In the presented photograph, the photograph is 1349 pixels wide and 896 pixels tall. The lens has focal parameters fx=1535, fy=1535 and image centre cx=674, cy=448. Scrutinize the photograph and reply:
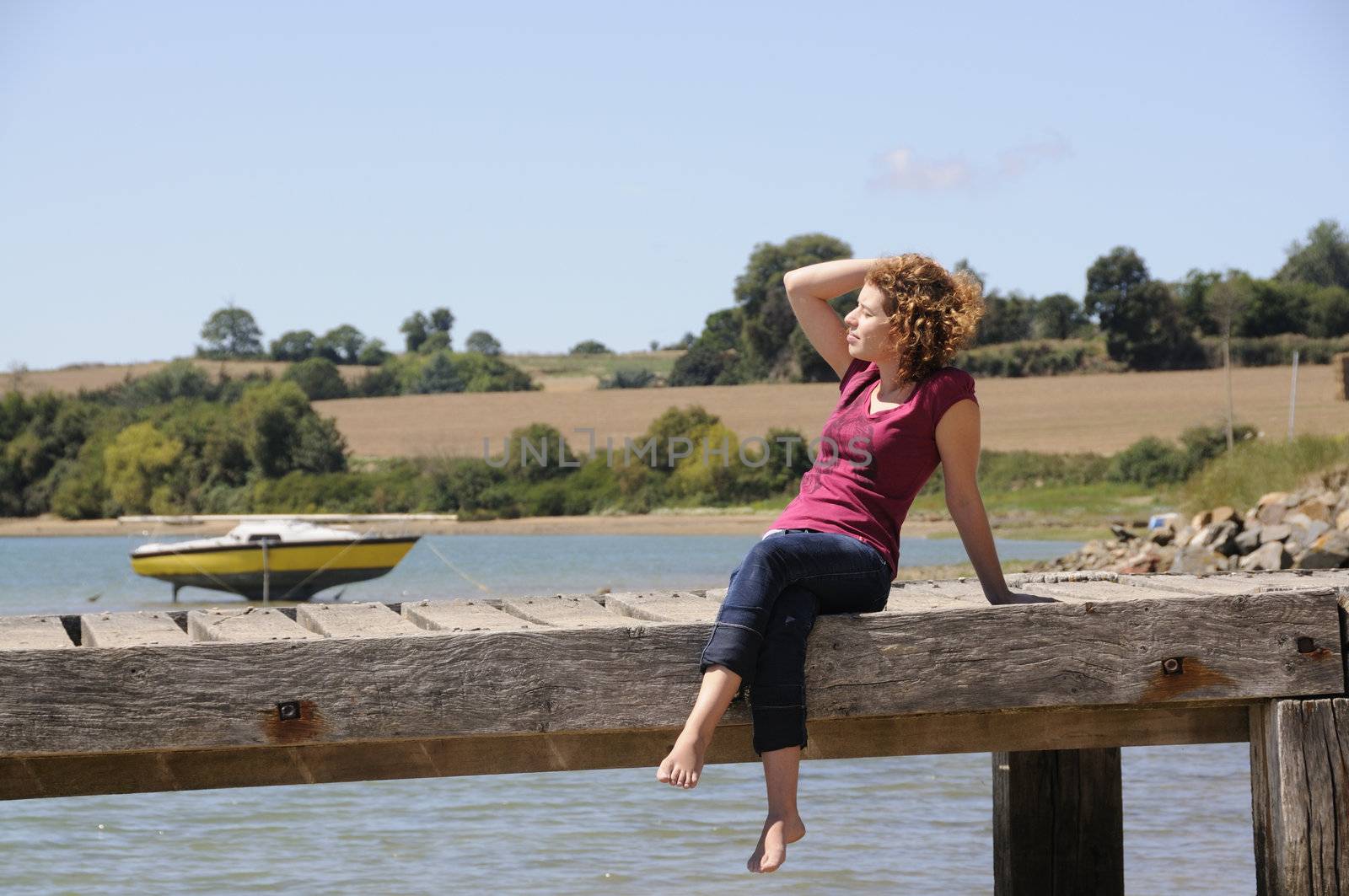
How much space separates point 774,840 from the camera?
3.34 m

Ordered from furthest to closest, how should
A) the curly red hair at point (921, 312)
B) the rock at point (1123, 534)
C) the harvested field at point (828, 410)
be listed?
the harvested field at point (828, 410)
the rock at point (1123, 534)
the curly red hair at point (921, 312)

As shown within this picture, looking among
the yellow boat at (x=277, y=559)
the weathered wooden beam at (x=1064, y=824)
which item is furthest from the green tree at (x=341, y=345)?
the weathered wooden beam at (x=1064, y=824)

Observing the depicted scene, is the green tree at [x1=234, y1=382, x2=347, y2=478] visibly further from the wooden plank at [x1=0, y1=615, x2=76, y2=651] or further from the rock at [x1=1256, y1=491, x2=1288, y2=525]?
the wooden plank at [x1=0, y1=615, x2=76, y2=651]

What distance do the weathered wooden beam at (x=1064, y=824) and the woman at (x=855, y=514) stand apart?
1272 millimetres

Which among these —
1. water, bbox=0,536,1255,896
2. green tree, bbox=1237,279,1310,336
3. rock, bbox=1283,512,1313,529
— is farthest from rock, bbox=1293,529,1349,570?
green tree, bbox=1237,279,1310,336

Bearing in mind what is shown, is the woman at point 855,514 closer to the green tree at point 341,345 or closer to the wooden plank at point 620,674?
the wooden plank at point 620,674

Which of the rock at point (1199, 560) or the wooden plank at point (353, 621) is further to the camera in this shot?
the rock at point (1199, 560)

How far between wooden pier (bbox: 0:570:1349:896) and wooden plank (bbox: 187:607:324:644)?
0.01 m

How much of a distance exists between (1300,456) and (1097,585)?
19.2 metres

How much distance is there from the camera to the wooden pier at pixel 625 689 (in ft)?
10.4

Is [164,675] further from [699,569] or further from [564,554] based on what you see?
[564,554]

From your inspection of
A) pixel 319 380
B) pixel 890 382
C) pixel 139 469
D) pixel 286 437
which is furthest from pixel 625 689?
pixel 319 380

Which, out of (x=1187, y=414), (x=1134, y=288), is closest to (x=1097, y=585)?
(x=1187, y=414)

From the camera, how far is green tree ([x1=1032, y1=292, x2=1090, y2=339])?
8750 centimetres
